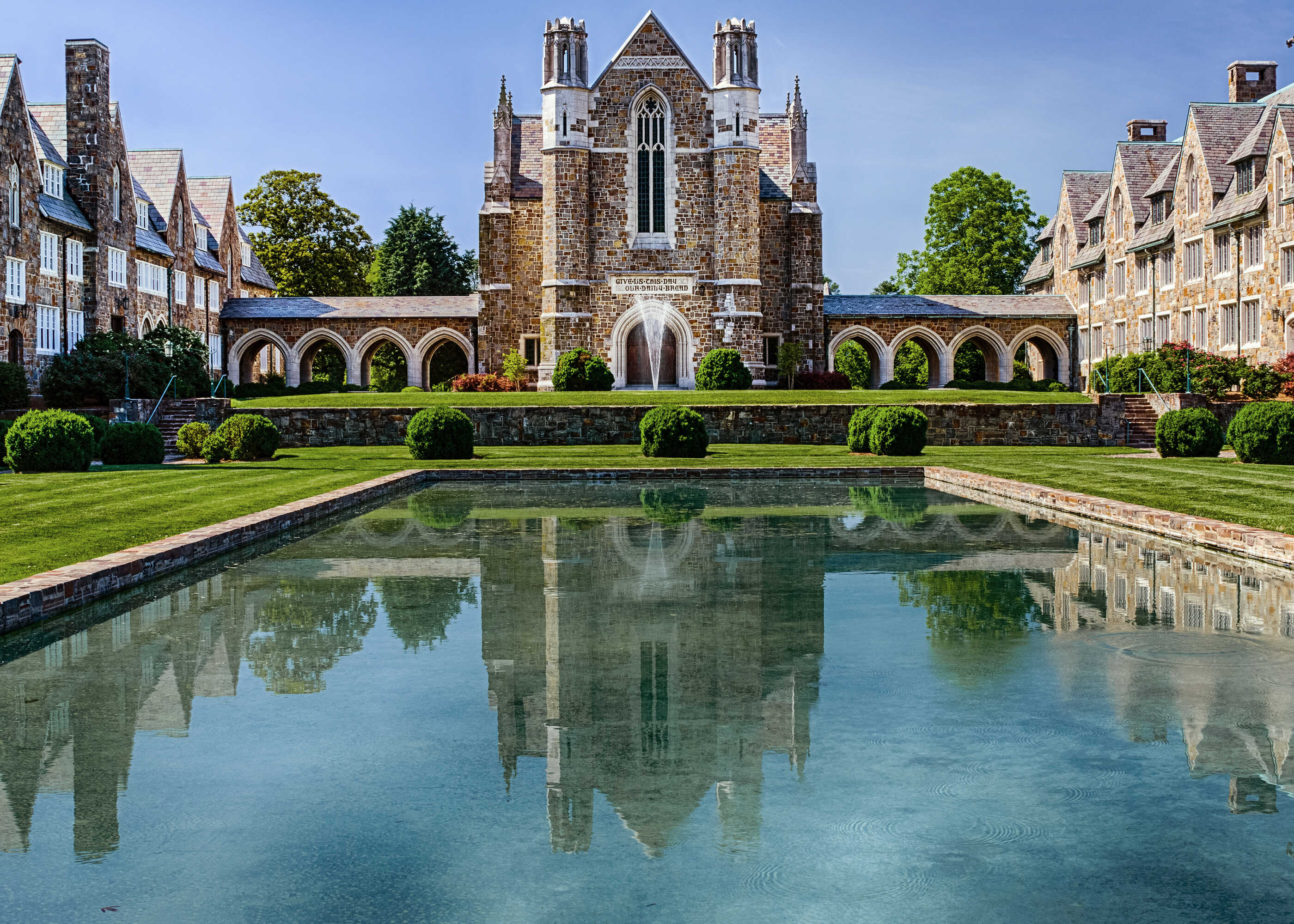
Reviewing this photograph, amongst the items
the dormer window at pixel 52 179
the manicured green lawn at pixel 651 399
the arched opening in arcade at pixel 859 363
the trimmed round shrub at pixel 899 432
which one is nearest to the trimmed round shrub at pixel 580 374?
the manicured green lawn at pixel 651 399

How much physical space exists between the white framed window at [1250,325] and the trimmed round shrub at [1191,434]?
12.6m

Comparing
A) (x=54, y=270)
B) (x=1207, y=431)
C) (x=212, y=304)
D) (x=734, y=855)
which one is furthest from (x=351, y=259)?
(x=734, y=855)

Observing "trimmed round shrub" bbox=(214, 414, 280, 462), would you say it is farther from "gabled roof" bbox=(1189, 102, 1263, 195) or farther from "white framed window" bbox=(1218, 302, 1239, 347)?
"gabled roof" bbox=(1189, 102, 1263, 195)

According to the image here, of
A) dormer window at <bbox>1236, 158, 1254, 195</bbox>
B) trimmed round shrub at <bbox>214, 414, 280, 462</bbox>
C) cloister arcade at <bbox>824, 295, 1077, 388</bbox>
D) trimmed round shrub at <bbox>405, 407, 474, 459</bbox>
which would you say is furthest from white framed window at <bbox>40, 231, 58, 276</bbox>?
dormer window at <bbox>1236, 158, 1254, 195</bbox>

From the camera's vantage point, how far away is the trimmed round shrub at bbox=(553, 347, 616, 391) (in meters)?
38.1

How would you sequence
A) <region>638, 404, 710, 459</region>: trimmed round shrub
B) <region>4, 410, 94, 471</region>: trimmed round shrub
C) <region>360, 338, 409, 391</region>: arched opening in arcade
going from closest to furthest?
<region>4, 410, 94, 471</region>: trimmed round shrub, <region>638, 404, 710, 459</region>: trimmed round shrub, <region>360, 338, 409, 391</region>: arched opening in arcade

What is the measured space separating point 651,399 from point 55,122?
22.1m

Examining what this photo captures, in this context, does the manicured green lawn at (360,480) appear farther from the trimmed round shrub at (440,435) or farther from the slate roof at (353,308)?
the slate roof at (353,308)

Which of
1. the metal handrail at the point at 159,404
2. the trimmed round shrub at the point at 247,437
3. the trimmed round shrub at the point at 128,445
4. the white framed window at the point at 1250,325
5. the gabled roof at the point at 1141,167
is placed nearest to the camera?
the trimmed round shrub at the point at 128,445

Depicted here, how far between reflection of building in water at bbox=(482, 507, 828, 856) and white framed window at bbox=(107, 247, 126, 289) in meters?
31.6

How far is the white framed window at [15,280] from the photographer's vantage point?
3156cm

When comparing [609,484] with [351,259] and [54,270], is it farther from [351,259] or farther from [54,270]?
[351,259]

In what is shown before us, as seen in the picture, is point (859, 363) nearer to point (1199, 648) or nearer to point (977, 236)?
point (977, 236)

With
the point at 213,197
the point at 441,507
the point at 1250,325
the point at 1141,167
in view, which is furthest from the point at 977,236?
the point at 441,507
